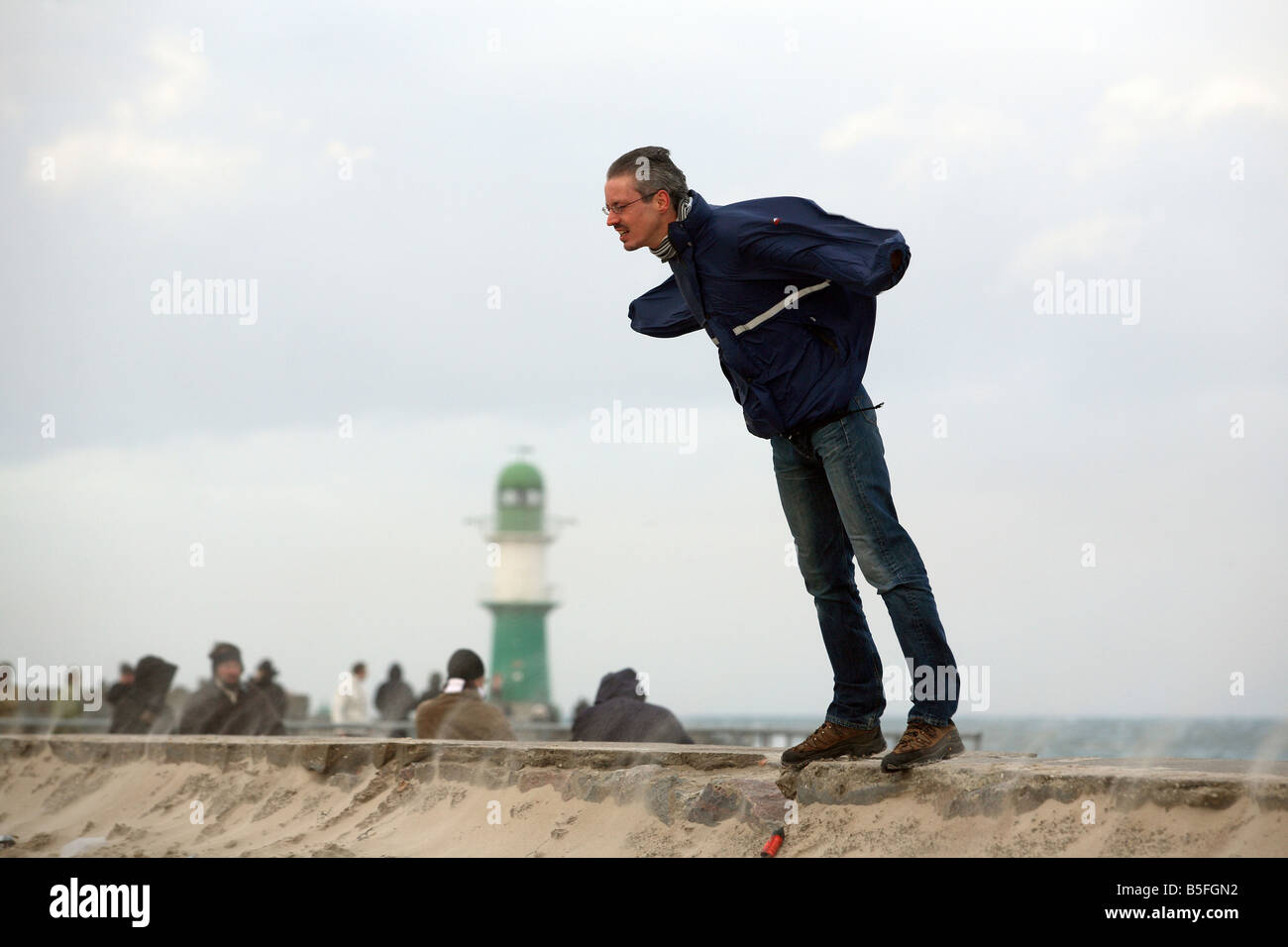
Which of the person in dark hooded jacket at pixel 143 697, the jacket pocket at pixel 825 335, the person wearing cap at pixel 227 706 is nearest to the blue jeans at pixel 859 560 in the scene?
the jacket pocket at pixel 825 335

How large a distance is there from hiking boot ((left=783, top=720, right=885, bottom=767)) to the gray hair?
60.9 inches

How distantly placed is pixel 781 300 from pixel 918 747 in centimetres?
124

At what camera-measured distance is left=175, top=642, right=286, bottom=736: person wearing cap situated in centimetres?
823

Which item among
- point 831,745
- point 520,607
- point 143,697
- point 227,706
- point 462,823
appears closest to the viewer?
point 831,745

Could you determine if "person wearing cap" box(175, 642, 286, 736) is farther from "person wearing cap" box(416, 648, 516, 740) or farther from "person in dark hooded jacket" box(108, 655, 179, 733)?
"person wearing cap" box(416, 648, 516, 740)

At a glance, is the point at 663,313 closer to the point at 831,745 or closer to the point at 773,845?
the point at 831,745

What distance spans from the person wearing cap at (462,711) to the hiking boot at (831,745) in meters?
2.90

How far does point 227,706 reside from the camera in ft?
27.5

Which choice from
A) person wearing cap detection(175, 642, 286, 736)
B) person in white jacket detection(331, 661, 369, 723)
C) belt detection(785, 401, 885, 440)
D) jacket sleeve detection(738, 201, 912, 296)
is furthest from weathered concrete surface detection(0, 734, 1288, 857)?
person in white jacket detection(331, 661, 369, 723)

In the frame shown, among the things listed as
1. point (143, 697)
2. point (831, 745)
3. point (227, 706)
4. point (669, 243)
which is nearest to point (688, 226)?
point (669, 243)

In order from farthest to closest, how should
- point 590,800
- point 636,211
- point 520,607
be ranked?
point 520,607 → point 590,800 → point 636,211
